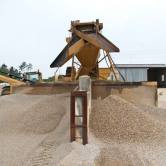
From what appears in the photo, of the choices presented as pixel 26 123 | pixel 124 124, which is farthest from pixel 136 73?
pixel 124 124

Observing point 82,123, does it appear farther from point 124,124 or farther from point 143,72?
point 143,72

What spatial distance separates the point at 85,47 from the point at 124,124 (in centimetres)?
288

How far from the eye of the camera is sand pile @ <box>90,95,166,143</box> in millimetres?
6293

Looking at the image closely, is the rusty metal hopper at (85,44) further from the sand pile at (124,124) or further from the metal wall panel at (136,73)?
the metal wall panel at (136,73)

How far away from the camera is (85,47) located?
8.66 metres

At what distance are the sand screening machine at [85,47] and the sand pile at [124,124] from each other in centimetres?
179

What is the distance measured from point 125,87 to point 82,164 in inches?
146

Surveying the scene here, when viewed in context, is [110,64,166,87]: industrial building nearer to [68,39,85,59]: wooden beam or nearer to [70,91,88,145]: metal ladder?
[68,39,85,59]: wooden beam

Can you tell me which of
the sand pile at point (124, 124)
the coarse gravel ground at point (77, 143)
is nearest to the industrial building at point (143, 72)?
the coarse gravel ground at point (77, 143)

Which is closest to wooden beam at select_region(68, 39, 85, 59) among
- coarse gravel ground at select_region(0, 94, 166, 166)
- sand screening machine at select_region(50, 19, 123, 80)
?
sand screening machine at select_region(50, 19, 123, 80)

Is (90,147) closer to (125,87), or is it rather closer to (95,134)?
(95,134)

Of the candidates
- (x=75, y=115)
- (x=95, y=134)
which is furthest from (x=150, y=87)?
(x=75, y=115)

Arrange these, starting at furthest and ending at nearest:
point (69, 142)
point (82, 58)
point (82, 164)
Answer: point (82, 58) < point (69, 142) < point (82, 164)

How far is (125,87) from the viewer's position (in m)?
8.12
